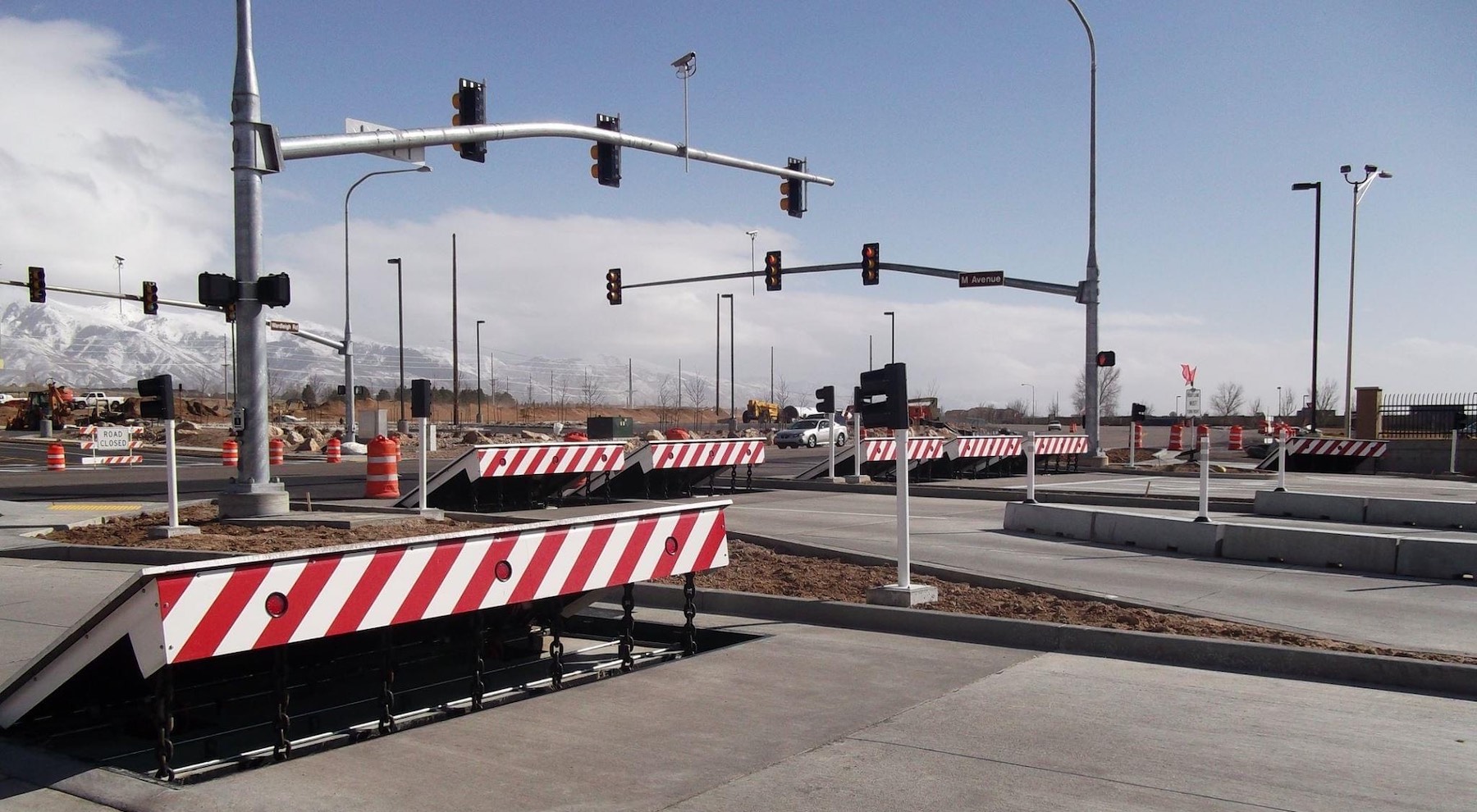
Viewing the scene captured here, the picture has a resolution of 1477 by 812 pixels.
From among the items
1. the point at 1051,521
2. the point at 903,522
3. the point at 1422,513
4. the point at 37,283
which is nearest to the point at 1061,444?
the point at 1422,513

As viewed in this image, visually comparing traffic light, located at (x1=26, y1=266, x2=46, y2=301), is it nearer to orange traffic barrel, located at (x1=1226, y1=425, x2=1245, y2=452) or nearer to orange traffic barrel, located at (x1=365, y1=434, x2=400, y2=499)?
orange traffic barrel, located at (x1=365, y1=434, x2=400, y2=499)

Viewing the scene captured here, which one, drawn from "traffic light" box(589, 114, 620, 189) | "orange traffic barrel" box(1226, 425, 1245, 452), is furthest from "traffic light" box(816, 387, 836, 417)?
"orange traffic barrel" box(1226, 425, 1245, 452)

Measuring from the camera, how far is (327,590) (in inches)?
235

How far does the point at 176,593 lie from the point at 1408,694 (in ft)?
23.7

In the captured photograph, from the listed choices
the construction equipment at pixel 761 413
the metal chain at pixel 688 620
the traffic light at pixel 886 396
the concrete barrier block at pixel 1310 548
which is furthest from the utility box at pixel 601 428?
the construction equipment at pixel 761 413

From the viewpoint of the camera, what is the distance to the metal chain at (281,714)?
19.4 feet

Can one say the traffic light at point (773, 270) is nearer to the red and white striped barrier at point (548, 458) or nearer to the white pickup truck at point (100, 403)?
the red and white striped barrier at point (548, 458)

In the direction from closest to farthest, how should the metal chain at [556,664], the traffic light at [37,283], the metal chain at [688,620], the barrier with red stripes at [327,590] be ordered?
the barrier with red stripes at [327,590]
the metal chain at [556,664]
the metal chain at [688,620]
the traffic light at [37,283]

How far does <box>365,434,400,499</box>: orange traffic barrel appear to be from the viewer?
19.3m

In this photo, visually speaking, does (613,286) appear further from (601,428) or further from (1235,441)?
(1235,441)

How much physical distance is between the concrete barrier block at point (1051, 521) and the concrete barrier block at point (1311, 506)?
4.92 metres

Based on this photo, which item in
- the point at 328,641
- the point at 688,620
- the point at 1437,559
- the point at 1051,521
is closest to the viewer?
the point at 328,641

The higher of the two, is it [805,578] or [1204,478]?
[1204,478]

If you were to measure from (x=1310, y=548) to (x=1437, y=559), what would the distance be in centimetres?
123
